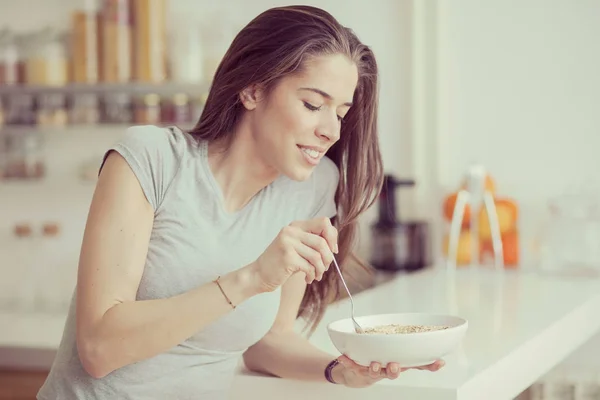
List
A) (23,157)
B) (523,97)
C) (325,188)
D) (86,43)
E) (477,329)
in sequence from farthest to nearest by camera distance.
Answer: (23,157), (86,43), (523,97), (477,329), (325,188)

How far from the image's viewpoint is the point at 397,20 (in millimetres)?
2973

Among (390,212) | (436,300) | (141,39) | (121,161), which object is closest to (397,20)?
(390,212)

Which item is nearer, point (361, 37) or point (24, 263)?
point (361, 37)

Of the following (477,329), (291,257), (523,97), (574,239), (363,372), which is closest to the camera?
(291,257)

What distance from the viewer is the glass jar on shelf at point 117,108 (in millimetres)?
3105

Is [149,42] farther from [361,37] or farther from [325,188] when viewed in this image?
[325,188]

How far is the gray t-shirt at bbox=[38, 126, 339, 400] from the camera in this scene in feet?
4.37

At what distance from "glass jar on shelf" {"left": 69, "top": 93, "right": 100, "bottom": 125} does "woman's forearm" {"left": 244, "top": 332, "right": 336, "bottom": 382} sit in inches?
68.8

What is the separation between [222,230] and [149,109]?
5.72 feet

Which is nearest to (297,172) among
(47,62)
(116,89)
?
(116,89)

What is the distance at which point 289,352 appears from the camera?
1.50 metres

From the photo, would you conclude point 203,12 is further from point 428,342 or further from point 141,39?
point 428,342

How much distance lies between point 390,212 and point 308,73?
1.55m

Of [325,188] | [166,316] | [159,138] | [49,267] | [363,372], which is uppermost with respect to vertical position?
[159,138]
